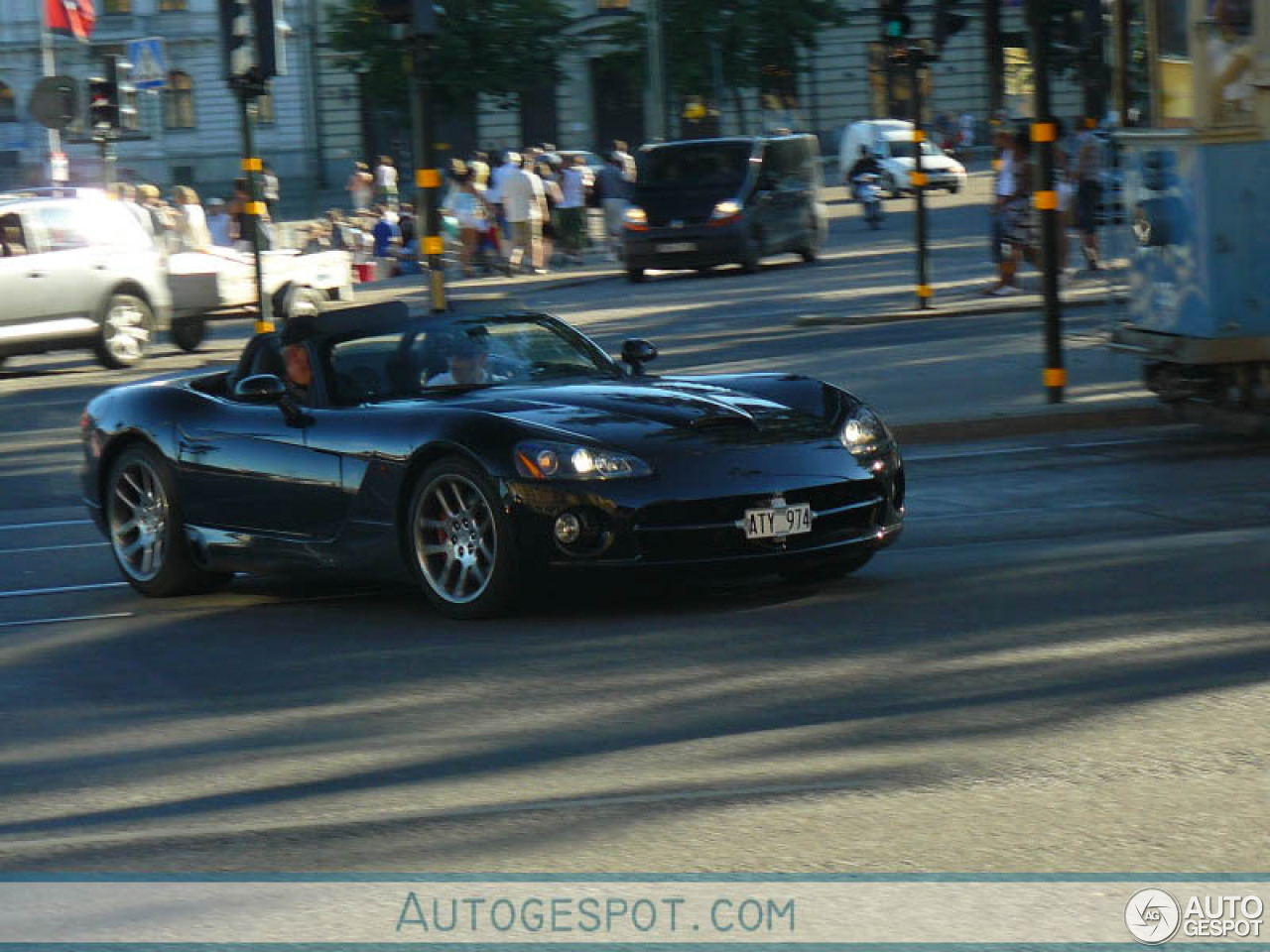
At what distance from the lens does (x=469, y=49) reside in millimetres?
66688

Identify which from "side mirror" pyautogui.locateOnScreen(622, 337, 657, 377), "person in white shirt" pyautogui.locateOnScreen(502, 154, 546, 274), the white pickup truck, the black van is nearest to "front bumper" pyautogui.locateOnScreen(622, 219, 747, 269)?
the black van

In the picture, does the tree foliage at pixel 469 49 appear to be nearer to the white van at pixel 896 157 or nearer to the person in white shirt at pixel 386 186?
the white van at pixel 896 157

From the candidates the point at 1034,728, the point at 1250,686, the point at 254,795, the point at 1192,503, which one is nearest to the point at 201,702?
the point at 254,795

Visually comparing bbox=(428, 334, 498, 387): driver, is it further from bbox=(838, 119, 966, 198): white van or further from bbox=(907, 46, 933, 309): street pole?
bbox=(838, 119, 966, 198): white van

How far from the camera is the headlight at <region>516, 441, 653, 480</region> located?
8.40 meters

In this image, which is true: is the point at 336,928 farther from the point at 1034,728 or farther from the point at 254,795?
the point at 1034,728

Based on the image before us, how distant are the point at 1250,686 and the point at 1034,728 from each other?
2.60 feet

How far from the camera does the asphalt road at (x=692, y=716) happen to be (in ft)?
17.3

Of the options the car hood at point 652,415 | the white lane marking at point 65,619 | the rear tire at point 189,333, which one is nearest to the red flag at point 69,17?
the rear tire at point 189,333

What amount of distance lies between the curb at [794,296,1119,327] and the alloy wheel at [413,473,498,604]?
15.5 m

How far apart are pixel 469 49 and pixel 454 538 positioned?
59.4 meters

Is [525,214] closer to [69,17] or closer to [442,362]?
[69,17]

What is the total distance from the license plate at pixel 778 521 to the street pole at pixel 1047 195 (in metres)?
7.04

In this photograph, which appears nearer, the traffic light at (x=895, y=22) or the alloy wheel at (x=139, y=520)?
the alloy wheel at (x=139, y=520)
